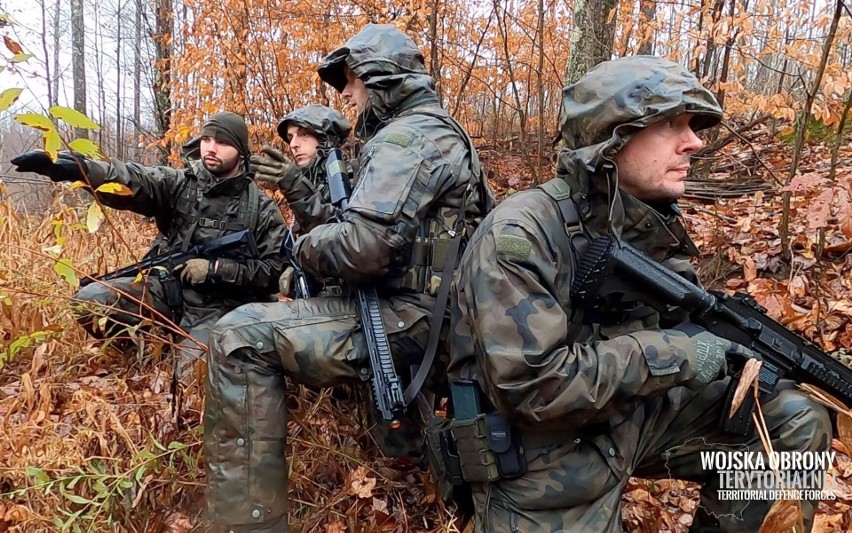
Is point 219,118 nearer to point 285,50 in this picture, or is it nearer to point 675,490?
point 285,50

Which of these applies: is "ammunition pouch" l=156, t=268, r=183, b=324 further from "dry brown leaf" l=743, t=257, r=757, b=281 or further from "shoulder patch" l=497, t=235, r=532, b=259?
"dry brown leaf" l=743, t=257, r=757, b=281

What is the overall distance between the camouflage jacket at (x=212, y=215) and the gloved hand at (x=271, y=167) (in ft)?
4.98

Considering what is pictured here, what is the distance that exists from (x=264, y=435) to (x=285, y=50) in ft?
18.5

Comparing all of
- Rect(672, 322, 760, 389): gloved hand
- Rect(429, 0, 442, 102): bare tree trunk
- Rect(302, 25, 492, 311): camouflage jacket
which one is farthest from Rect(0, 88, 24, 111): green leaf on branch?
Rect(429, 0, 442, 102): bare tree trunk

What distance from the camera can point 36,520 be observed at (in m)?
2.54

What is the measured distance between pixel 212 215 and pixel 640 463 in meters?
3.56

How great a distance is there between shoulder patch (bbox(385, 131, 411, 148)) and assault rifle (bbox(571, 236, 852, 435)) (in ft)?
3.20

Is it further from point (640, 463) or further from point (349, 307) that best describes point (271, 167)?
point (640, 463)

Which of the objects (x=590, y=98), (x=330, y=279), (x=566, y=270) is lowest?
(x=330, y=279)

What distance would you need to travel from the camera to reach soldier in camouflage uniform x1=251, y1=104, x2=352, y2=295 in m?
3.00

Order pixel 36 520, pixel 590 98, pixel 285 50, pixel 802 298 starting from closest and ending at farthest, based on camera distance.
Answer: pixel 590 98
pixel 36 520
pixel 802 298
pixel 285 50

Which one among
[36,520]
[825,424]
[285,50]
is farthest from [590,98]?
[285,50]

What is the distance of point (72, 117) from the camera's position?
1.80 m

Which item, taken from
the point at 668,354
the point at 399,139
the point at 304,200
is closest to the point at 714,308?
the point at 668,354
